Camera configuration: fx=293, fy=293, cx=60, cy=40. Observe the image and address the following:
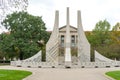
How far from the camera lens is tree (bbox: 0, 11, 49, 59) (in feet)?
214

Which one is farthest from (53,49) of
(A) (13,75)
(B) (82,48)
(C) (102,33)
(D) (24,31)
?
(A) (13,75)

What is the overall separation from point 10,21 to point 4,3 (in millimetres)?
51809

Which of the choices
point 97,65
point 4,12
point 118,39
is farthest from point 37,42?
point 4,12

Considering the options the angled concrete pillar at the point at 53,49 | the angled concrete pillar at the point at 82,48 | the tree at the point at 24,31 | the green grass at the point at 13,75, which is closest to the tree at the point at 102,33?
the tree at the point at 24,31

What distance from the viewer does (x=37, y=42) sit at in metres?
69.2

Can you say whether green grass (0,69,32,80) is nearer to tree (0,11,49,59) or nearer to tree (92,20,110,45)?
tree (0,11,49,59)

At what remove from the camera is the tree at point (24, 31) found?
214 feet

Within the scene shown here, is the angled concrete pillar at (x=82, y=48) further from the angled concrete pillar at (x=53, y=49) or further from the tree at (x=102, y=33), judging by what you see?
the tree at (x=102, y=33)

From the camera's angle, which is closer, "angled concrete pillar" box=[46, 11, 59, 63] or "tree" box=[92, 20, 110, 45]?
"angled concrete pillar" box=[46, 11, 59, 63]

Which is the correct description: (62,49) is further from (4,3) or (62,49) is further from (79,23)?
(4,3)

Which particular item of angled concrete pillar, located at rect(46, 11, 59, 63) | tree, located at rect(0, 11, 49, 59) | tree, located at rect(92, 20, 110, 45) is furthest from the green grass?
tree, located at rect(92, 20, 110, 45)

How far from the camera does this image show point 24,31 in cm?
6725

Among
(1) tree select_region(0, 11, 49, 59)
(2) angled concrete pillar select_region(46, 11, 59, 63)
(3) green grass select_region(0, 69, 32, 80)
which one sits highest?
(1) tree select_region(0, 11, 49, 59)

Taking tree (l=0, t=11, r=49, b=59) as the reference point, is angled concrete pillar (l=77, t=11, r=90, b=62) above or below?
below
